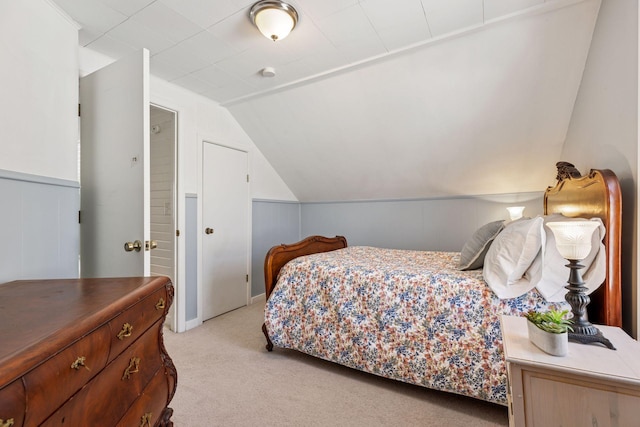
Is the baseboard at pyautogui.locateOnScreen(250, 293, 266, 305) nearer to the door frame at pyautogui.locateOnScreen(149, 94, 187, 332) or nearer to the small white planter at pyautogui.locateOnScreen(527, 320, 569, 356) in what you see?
the door frame at pyautogui.locateOnScreen(149, 94, 187, 332)

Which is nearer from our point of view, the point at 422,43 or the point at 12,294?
the point at 12,294

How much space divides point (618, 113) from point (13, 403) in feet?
8.28

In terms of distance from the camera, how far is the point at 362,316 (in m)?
2.05

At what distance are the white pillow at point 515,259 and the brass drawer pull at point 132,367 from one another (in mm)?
1709

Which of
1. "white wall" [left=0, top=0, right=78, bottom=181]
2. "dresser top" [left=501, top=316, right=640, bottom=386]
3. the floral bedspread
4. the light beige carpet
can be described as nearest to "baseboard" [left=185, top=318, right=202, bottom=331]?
the light beige carpet

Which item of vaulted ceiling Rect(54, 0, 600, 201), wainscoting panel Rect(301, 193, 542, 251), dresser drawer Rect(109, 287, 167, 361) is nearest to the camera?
dresser drawer Rect(109, 287, 167, 361)

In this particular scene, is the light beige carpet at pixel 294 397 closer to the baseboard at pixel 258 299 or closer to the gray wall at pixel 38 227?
the gray wall at pixel 38 227

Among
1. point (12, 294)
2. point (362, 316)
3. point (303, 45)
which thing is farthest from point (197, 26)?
point (362, 316)

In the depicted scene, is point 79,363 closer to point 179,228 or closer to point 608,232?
point 608,232

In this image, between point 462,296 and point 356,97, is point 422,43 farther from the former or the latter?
point 462,296

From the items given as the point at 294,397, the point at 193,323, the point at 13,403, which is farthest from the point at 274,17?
the point at 193,323

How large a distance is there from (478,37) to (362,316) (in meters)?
2.18

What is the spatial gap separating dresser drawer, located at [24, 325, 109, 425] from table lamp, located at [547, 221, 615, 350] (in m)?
1.59

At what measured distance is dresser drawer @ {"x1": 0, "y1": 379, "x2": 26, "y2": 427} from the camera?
50 centimetres
